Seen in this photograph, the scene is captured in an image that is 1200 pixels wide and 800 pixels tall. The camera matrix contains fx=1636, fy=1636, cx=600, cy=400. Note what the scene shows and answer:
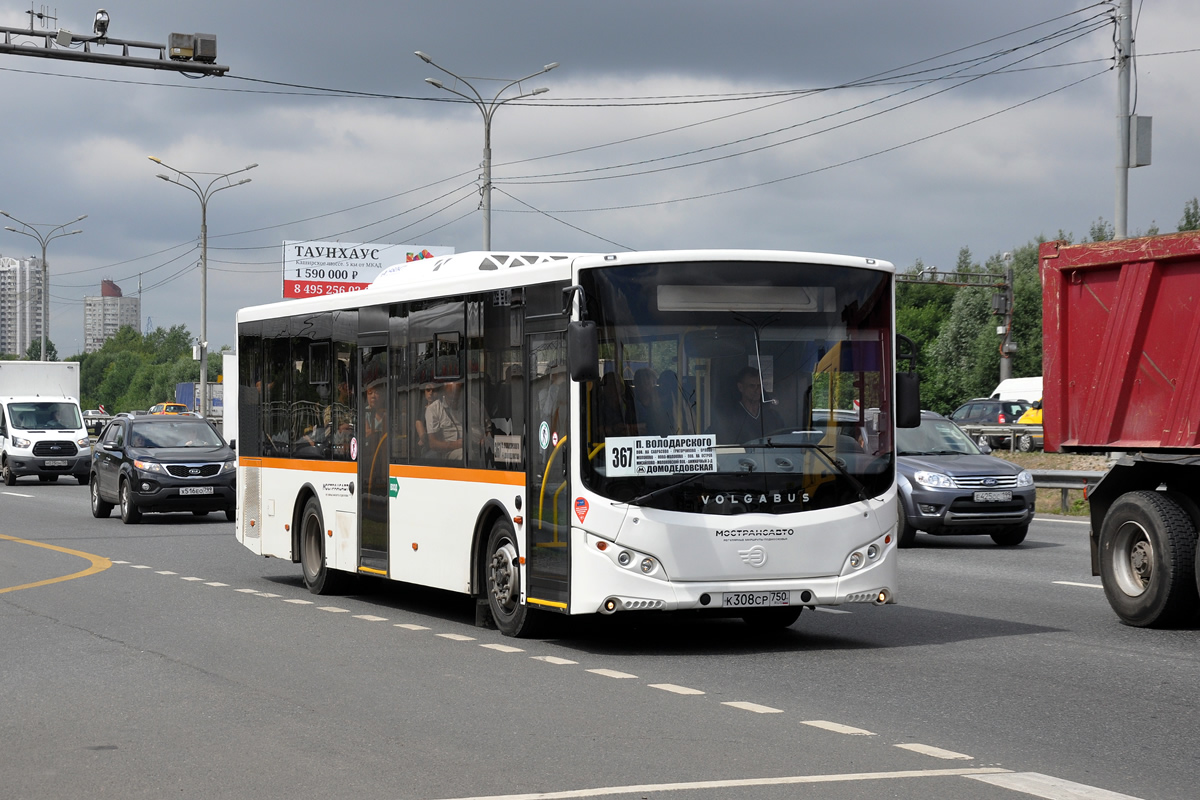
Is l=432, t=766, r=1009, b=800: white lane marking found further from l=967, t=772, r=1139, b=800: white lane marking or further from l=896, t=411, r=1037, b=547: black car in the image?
l=896, t=411, r=1037, b=547: black car

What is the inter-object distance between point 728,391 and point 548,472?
1.33m

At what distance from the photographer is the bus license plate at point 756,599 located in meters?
10.7

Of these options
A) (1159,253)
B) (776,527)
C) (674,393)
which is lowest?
(776,527)

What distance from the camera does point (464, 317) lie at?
12.3 m

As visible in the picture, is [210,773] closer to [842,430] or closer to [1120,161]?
[842,430]

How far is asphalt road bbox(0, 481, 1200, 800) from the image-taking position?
6785 mm

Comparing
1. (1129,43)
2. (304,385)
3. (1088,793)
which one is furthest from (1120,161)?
(1088,793)

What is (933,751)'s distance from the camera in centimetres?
732

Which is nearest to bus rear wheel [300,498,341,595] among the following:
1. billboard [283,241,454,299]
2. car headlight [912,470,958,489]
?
Answer: car headlight [912,470,958,489]

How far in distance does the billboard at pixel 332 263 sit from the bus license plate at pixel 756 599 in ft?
199

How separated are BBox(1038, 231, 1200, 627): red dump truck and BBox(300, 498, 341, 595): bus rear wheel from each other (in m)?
6.48

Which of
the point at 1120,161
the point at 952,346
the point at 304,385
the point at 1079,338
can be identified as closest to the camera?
the point at 1079,338

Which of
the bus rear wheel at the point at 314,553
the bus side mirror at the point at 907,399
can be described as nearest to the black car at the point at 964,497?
the bus rear wheel at the point at 314,553

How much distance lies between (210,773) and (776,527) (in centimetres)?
486
